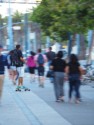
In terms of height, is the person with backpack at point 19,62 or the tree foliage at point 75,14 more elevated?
the tree foliage at point 75,14

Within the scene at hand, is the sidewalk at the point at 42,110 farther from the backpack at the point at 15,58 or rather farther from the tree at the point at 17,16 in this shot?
the tree at the point at 17,16

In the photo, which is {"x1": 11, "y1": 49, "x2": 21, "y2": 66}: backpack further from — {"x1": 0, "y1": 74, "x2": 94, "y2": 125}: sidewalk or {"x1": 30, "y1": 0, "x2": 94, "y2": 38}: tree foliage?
{"x1": 30, "y1": 0, "x2": 94, "y2": 38}: tree foliage

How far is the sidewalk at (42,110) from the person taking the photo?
11.7m

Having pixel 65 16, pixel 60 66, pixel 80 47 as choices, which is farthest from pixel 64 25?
pixel 80 47

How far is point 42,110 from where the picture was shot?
13.8 m

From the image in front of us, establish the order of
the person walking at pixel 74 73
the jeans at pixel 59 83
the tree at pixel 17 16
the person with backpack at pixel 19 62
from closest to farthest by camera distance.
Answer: the person walking at pixel 74 73
the jeans at pixel 59 83
the person with backpack at pixel 19 62
the tree at pixel 17 16

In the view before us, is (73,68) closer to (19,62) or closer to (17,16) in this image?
(19,62)

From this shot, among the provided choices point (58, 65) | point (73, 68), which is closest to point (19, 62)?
point (58, 65)

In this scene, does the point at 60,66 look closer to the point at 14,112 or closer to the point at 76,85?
the point at 76,85

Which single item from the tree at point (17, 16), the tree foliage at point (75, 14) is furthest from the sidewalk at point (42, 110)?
the tree at point (17, 16)

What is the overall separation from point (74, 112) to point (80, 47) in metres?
21.3

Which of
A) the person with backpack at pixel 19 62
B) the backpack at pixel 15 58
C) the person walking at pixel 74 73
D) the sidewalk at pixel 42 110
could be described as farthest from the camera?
the backpack at pixel 15 58

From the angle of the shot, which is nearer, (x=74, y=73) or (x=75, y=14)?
(x=74, y=73)

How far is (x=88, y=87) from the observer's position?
21578 millimetres
